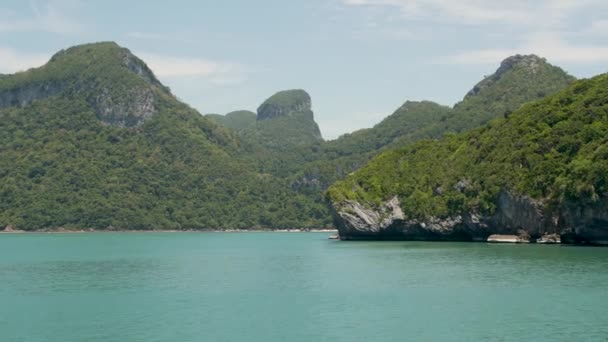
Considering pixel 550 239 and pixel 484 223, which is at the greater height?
pixel 484 223

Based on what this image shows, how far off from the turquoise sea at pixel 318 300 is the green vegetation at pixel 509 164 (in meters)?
17.1

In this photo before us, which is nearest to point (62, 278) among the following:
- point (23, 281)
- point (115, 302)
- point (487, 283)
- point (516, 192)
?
point (23, 281)

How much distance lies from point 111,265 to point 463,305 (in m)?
51.4

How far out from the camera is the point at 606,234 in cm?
9838

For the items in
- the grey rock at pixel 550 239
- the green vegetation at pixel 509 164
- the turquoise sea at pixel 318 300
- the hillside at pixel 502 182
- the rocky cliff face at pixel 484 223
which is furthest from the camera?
the grey rock at pixel 550 239

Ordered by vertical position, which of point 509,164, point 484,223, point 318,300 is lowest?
point 318,300

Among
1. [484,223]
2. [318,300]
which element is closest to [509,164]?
[484,223]

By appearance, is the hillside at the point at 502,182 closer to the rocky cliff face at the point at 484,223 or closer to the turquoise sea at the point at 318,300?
the rocky cliff face at the point at 484,223

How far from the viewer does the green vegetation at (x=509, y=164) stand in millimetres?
101000

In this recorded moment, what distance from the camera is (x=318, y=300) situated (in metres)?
55.0

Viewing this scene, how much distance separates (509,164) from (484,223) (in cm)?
1132

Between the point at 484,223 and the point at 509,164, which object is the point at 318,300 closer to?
the point at 509,164

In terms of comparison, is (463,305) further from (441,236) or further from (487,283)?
(441,236)

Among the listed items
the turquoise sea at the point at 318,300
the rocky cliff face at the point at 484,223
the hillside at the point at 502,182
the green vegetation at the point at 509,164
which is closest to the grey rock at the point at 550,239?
the rocky cliff face at the point at 484,223
